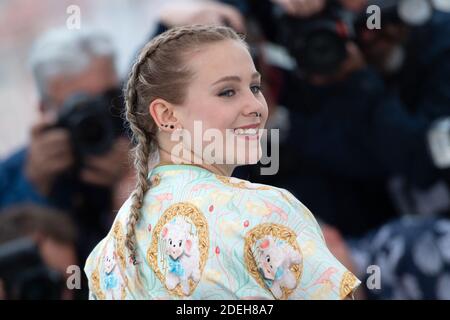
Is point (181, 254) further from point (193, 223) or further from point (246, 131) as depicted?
point (246, 131)

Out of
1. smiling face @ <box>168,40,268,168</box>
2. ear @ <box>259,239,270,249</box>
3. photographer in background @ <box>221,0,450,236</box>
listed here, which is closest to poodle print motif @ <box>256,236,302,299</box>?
ear @ <box>259,239,270,249</box>

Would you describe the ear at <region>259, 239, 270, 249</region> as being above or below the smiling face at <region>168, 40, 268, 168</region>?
below

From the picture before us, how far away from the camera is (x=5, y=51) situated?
332cm

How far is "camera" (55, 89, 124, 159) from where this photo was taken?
112 inches

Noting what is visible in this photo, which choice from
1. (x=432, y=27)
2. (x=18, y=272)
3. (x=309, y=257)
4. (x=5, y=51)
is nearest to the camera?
(x=309, y=257)

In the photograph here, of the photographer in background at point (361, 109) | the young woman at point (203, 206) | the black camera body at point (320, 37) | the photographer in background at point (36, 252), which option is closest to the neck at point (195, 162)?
the young woman at point (203, 206)

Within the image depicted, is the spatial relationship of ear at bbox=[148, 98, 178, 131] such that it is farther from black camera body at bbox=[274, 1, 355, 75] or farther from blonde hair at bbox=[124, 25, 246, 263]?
black camera body at bbox=[274, 1, 355, 75]

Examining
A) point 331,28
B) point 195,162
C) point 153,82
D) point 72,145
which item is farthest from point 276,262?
point 72,145

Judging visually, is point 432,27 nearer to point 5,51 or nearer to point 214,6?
point 214,6

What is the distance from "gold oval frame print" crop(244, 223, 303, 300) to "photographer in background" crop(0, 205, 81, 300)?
146cm

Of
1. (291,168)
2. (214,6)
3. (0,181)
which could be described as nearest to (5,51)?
(0,181)

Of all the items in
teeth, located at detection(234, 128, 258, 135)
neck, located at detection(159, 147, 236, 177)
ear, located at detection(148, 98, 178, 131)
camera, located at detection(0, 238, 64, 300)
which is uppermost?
ear, located at detection(148, 98, 178, 131)

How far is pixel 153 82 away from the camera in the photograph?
126 cm

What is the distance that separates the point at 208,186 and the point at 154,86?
6.5 inches
